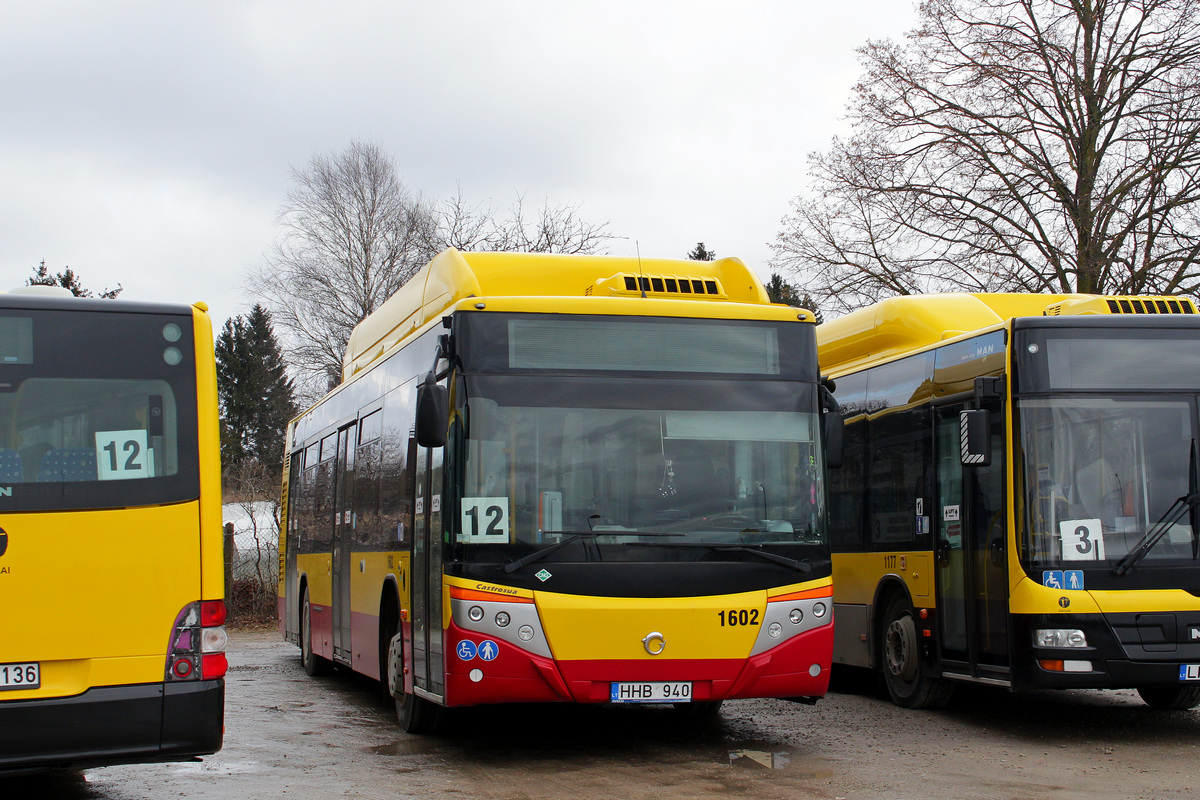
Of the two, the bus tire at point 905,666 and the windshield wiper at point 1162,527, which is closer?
the windshield wiper at point 1162,527

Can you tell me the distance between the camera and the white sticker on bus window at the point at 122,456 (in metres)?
6.33

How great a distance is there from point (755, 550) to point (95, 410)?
418 centimetres

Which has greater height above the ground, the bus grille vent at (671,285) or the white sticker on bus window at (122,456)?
the bus grille vent at (671,285)

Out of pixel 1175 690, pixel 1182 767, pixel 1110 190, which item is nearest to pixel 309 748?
pixel 1182 767

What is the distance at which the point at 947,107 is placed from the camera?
2406cm

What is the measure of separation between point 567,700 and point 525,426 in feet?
5.82

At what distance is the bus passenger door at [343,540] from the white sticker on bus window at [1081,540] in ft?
20.7

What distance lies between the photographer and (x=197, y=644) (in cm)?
637

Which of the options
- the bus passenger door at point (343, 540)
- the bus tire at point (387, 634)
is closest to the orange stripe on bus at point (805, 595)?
the bus tire at point (387, 634)

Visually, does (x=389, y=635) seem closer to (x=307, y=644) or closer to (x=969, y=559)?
(x=969, y=559)

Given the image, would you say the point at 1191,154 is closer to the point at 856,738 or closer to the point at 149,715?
the point at 856,738

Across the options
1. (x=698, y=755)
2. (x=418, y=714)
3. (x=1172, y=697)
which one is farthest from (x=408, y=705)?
(x=1172, y=697)

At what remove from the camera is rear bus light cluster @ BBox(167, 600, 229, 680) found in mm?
6316

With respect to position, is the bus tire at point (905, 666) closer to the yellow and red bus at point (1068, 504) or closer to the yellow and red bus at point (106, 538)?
the yellow and red bus at point (1068, 504)
